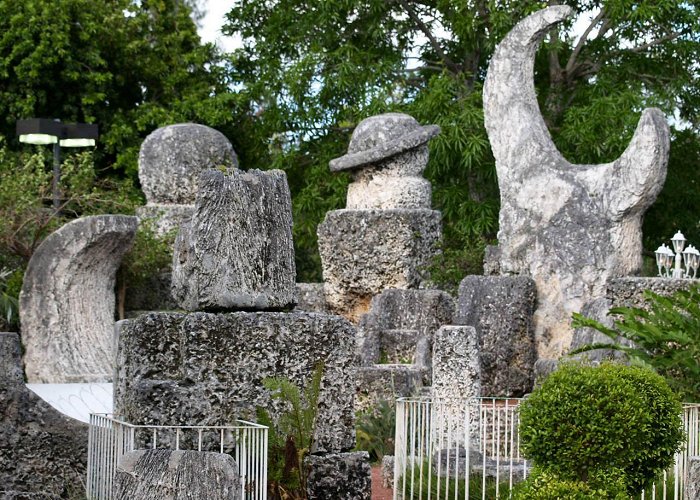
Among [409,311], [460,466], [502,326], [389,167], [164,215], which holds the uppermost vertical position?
[389,167]

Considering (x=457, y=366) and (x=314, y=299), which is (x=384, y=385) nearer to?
(x=457, y=366)

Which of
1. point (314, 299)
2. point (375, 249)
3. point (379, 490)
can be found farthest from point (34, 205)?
point (379, 490)

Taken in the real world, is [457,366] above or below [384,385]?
above

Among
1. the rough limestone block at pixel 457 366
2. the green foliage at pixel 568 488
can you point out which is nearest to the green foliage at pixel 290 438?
the green foliage at pixel 568 488

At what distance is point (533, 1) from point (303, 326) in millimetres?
16107

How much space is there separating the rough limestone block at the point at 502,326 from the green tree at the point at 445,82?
5.54 metres

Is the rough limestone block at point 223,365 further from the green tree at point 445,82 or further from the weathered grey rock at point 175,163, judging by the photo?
the green tree at point 445,82

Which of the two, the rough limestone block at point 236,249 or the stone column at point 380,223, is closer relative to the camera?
the rough limestone block at point 236,249

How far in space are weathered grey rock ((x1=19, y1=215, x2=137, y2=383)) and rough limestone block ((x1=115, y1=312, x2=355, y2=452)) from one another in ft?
24.9

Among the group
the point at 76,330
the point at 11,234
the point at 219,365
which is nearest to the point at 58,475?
the point at 219,365

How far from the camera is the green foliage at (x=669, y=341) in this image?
11.9 metres

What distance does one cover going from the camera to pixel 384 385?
13.7m

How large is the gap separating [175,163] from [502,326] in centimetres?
498

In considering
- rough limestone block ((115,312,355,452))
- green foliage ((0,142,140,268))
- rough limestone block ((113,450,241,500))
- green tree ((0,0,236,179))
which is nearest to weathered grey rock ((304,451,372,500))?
rough limestone block ((115,312,355,452))
